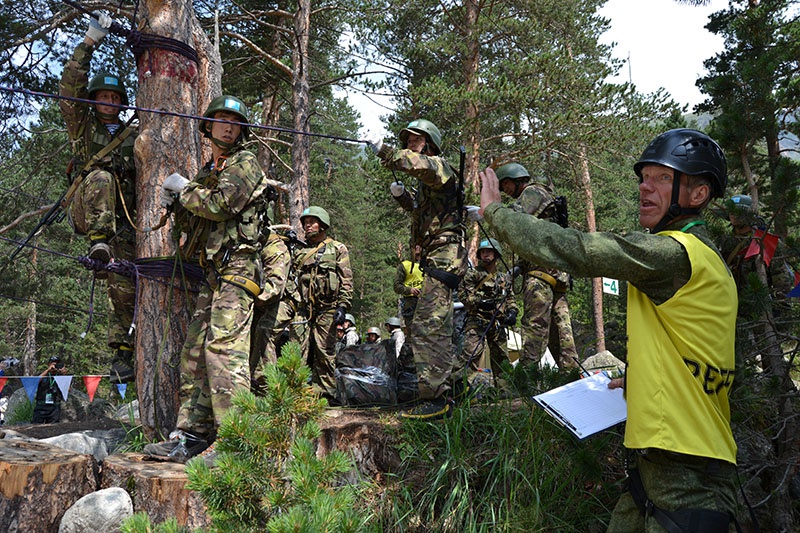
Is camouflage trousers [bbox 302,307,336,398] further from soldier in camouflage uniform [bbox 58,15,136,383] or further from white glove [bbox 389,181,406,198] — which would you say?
white glove [bbox 389,181,406,198]

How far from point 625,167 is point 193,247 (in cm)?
2555

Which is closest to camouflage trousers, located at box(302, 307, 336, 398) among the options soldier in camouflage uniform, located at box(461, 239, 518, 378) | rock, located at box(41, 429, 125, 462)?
soldier in camouflage uniform, located at box(461, 239, 518, 378)

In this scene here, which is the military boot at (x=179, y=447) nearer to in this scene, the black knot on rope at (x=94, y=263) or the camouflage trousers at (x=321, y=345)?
the black knot on rope at (x=94, y=263)

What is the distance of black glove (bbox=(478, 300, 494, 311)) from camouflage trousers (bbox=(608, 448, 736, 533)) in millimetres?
6930

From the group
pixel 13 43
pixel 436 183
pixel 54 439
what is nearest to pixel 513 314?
pixel 436 183

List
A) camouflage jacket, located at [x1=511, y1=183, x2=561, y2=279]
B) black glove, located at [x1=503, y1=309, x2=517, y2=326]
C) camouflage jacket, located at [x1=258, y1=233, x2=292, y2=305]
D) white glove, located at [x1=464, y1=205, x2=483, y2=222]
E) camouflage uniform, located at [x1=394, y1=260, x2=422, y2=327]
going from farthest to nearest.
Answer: camouflage uniform, located at [x1=394, y1=260, x2=422, y2=327]
black glove, located at [x1=503, y1=309, x2=517, y2=326]
camouflage jacket, located at [x1=511, y1=183, x2=561, y2=279]
camouflage jacket, located at [x1=258, y1=233, x2=292, y2=305]
white glove, located at [x1=464, y1=205, x2=483, y2=222]

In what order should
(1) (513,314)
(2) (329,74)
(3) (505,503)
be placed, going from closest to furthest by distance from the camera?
(3) (505,503) < (1) (513,314) < (2) (329,74)

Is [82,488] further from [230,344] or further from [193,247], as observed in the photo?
[193,247]

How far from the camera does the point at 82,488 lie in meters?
3.92

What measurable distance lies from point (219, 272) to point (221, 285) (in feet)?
0.41

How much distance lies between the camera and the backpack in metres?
5.48

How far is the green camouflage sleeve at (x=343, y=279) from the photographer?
26.4ft

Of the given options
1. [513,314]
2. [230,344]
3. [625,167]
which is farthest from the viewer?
[625,167]

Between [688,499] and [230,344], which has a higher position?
[230,344]
